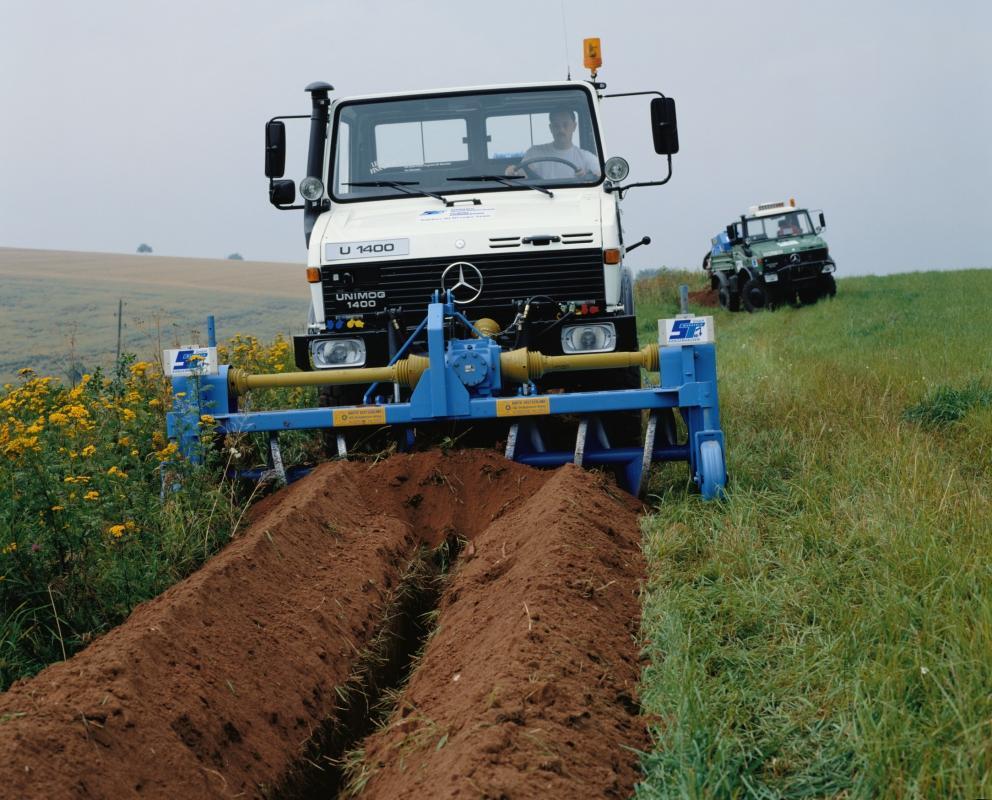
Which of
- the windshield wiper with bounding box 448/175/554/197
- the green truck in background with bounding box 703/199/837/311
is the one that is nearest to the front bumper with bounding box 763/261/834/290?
the green truck in background with bounding box 703/199/837/311

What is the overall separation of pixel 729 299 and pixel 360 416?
22.9m

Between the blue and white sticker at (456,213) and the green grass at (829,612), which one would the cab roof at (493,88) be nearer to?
the blue and white sticker at (456,213)

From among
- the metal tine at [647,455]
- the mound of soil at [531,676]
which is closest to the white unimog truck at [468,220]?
the metal tine at [647,455]

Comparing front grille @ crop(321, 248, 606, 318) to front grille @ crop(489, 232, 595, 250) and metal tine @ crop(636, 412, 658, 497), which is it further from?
metal tine @ crop(636, 412, 658, 497)

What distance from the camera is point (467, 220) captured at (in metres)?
7.00

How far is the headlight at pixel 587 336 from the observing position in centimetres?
691

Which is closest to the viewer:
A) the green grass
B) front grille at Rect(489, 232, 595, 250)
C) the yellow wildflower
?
the green grass

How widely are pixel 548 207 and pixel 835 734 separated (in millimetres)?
4693

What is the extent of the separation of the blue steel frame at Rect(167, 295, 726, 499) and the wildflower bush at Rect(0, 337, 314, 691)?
306mm

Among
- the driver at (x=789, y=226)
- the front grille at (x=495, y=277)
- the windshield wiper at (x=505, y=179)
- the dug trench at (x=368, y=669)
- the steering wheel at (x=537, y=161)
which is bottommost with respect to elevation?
the dug trench at (x=368, y=669)

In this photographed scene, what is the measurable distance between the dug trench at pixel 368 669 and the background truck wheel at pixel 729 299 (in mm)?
22578

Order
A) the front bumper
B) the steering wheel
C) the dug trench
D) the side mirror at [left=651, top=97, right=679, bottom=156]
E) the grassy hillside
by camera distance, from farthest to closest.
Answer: the front bumper
the grassy hillside
the steering wheel
the side mirror at [left=651, top=97, right=679, bottom=156]
the dug trench

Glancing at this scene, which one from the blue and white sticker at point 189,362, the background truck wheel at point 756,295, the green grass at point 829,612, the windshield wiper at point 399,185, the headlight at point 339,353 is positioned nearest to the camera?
the green grass at point 829,612

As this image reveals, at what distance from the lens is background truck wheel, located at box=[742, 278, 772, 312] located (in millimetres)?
26234
